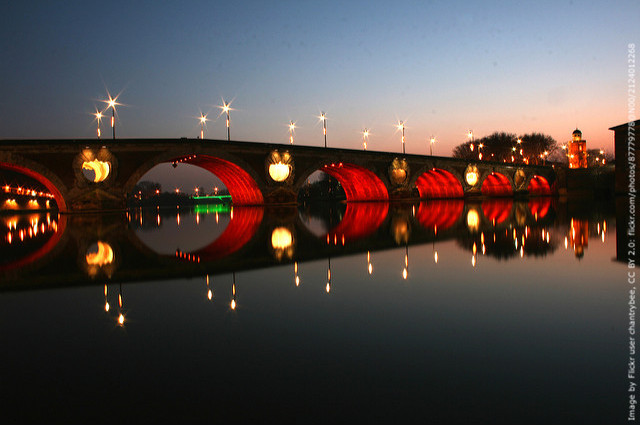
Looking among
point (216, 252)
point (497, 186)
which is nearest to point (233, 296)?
point (216, 252)

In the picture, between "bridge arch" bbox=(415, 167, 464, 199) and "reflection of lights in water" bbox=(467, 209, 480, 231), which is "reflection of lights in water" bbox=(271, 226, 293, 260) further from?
"bridge arch" bbox=(415, 167, 464, 199)

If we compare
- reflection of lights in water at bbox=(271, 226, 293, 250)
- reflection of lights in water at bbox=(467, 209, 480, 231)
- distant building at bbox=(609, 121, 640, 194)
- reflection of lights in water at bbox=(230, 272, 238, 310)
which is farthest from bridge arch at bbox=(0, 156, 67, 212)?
distant building at bbox=(609, 121, 640, 194)

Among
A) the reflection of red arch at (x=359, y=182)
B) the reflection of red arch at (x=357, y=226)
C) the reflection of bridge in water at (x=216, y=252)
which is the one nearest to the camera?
the reflection of bridge in water at (x=216, y=252)

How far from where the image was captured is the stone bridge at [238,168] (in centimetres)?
3022

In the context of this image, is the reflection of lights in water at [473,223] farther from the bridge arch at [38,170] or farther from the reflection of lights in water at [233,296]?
the bridge arch at [38,170]

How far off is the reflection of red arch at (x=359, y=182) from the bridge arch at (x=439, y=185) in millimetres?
9598

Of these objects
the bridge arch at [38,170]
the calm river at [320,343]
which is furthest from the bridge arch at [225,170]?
the calm river at [320,343]

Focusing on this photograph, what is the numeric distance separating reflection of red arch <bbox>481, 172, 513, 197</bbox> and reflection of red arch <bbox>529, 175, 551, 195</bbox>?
11.7m

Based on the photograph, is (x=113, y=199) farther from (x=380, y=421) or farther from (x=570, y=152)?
(x=570, y=152)

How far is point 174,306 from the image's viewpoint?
19.2 ft

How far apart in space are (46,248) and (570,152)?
118 m

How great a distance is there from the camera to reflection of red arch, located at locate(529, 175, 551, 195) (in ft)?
263

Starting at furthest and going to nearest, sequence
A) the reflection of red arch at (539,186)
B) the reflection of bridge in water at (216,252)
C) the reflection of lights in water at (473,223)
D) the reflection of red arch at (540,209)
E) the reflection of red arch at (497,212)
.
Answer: the reflection of red arch at (539,186), the reflection of red arch at (540,209), the reflection of red arch at (497,212), the reflection of lights in water at (473,223), the reflection of bridge in water at (216,252)

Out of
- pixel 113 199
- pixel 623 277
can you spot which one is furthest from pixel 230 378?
pixel 113 199
